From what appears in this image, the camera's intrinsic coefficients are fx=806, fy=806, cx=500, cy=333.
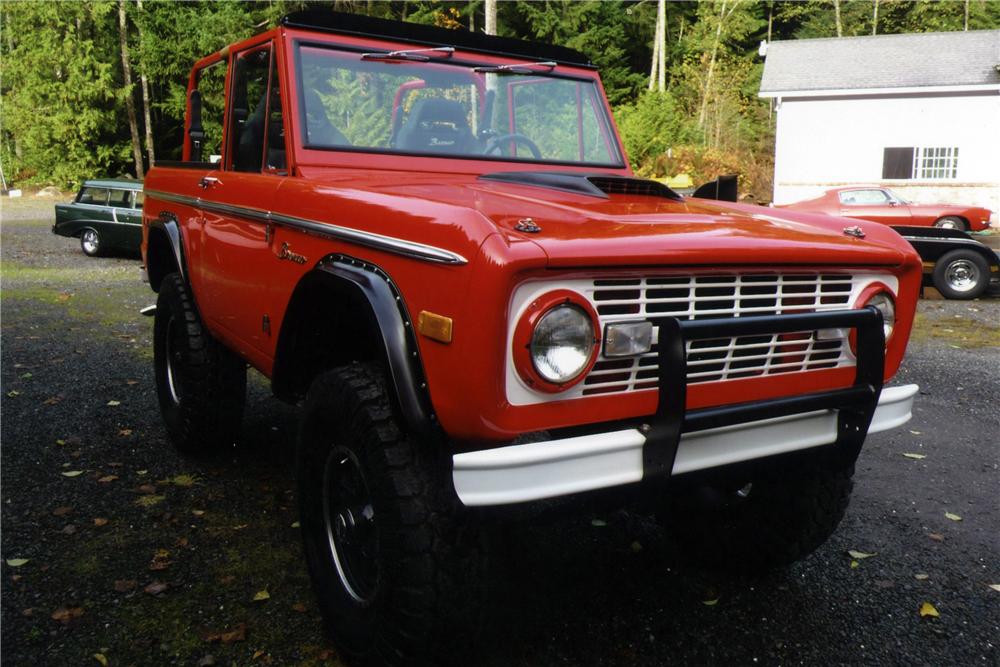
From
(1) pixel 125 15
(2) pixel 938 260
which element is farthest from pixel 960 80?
(1) pixel 125 15

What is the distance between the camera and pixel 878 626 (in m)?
2.95

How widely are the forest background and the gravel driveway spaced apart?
22685mm

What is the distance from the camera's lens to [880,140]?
2475 centimetres

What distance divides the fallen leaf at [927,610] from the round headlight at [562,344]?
1949 mm

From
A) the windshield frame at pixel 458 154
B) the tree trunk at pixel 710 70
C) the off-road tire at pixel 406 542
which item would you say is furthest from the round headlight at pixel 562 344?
the tree trunk at pixel 710 70

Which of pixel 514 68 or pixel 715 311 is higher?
pixel 514 68

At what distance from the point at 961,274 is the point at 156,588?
11.3 metres

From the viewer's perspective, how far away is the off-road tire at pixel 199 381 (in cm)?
432

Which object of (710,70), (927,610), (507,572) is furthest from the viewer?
(710,70)

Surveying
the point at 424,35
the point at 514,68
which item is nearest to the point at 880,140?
the point at 514,68

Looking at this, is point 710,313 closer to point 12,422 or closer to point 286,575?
point 286,575

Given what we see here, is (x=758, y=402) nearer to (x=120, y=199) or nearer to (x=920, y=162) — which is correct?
(x=120, y=199)

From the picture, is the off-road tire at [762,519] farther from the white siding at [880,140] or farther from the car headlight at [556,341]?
the white siding at [880,140]

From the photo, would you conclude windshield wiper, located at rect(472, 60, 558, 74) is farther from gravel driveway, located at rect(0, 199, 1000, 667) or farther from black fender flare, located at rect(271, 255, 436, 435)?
gravel driveway, located at rect(0, 199, 1000, 667)
